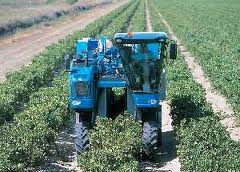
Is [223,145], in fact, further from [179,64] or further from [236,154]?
[179,64]

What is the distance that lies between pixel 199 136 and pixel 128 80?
7.66 ft

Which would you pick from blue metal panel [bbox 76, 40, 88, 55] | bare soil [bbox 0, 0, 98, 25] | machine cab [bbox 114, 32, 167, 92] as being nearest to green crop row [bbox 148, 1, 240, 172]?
machine cab [bbox 114, 32, 167, 92]

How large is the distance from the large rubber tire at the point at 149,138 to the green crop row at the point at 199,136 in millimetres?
630

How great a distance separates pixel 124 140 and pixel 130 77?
1.77m

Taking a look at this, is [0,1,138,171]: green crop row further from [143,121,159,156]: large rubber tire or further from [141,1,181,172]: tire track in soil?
[141,1,181,172]: tire track in soil

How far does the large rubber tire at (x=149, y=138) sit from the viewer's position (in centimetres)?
1372

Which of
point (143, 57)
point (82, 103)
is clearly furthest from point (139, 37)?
point (82, 103)

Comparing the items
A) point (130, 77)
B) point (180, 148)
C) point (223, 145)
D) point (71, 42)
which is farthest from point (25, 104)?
point (71, 42)

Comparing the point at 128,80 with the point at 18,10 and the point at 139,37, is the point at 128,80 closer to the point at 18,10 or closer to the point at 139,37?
the point at 139,37

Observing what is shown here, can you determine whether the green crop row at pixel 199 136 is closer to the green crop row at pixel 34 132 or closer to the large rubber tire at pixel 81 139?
the large rubber tire at pixel 81 139

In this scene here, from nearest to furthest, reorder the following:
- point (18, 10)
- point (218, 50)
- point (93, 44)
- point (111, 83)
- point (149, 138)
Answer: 1. point (149, 138)
2. point (111, 83)
3. point (93, 44)
4. point (218, 50)
5. point (18, 10)

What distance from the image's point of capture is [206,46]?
3509cm

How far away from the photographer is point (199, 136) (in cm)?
1301

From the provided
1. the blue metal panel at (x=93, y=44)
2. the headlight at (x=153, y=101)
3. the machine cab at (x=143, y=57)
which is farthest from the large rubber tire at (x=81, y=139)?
the blue metal panel at (x=93, y=44)
